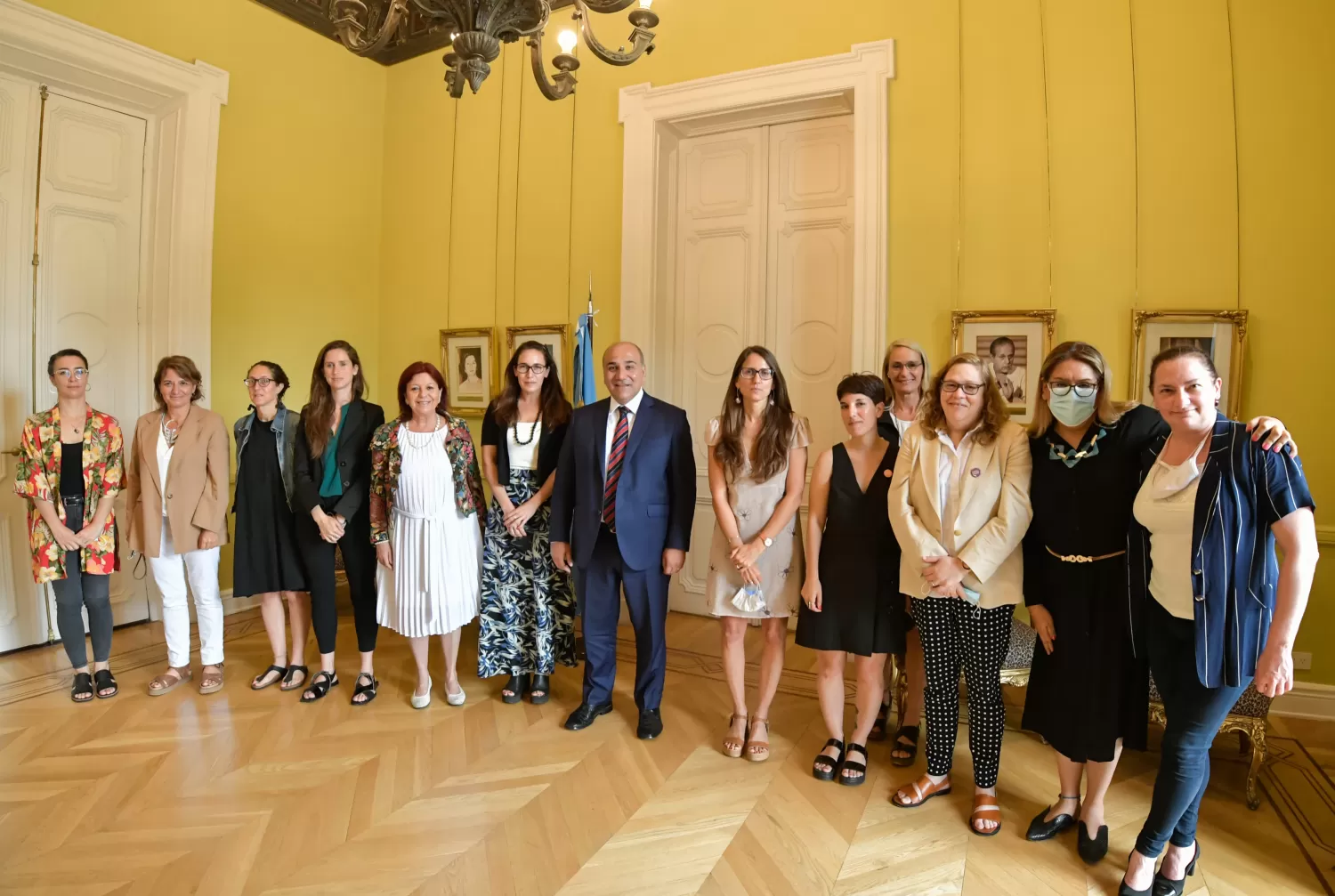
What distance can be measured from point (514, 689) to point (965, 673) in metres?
1.99

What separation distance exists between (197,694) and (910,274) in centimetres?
424

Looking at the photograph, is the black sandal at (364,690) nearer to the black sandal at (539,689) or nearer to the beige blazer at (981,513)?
the black sandal at (539,689)

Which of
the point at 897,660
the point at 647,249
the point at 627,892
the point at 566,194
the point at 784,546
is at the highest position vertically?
the point at 566,194

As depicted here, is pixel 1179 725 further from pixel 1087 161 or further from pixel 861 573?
pixel 1087 161

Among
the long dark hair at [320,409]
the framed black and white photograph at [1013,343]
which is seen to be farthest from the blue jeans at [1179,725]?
the long dark hair at [320,409]

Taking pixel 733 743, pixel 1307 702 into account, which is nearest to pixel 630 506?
pixel 733 743

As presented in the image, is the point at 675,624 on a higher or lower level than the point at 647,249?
lower

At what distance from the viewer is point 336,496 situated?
3.39m

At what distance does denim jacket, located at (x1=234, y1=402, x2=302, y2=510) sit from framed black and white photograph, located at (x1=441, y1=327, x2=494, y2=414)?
6.62 ft

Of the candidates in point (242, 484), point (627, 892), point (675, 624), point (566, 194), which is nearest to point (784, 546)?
point (627, 892)

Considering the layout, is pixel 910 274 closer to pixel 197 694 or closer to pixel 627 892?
pixel 627 892

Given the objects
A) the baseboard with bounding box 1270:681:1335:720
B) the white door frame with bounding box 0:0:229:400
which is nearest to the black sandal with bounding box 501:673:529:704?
the white door frame with bounding box 0:0:229:400

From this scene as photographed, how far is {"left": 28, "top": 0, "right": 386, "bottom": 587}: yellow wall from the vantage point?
4.91m

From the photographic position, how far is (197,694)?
355 centimetres
